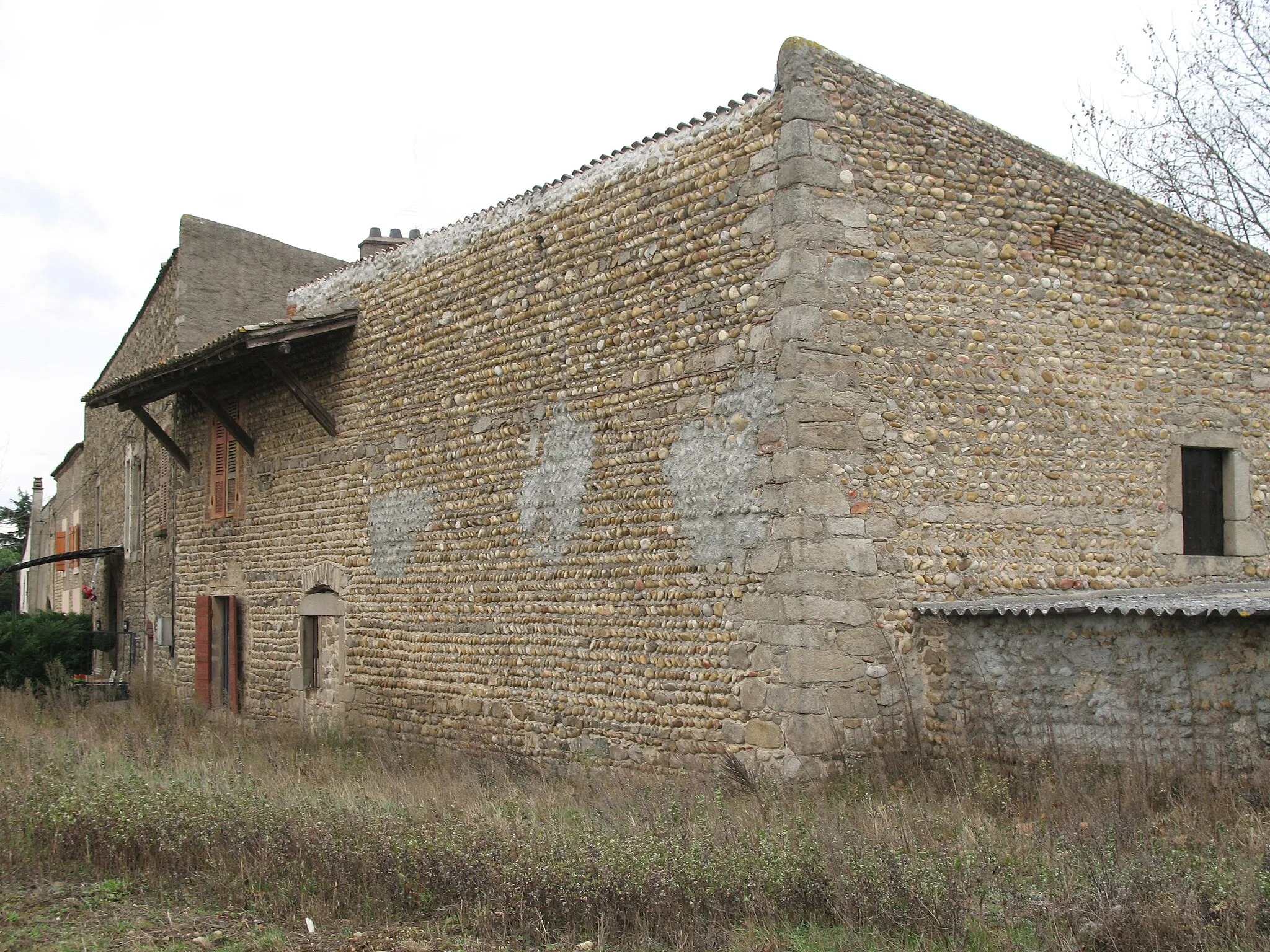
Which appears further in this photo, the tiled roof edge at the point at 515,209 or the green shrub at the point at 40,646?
the green shrub at the point at 40,646

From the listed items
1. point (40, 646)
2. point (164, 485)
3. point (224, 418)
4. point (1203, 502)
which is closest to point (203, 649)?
point (164, 485)

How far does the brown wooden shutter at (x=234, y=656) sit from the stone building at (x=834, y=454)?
396 cm

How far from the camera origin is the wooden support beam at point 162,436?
14.9 meters

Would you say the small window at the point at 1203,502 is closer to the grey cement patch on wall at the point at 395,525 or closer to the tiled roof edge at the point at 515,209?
the tiled roof edge at the point at 515,209

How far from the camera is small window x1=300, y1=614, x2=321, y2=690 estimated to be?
42.2ft

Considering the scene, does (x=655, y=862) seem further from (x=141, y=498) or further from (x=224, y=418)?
(x=141, y=498)

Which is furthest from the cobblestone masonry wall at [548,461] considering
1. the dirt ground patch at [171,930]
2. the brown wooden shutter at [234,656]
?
the dirt ground patch at [171,930]

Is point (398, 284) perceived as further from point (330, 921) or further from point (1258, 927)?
point (1258, 927)

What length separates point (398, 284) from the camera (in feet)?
38.9

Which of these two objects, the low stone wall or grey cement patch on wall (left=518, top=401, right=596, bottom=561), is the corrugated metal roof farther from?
grey cement patch on wall (left=518, top=401, right=596, bottom=561)

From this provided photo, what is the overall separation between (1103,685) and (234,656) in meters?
10.9

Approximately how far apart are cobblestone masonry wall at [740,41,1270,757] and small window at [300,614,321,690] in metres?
6.71

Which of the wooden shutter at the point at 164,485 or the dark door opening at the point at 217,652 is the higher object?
the wooden shutter at the point at 164,485

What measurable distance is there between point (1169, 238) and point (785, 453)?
423 centimetres
